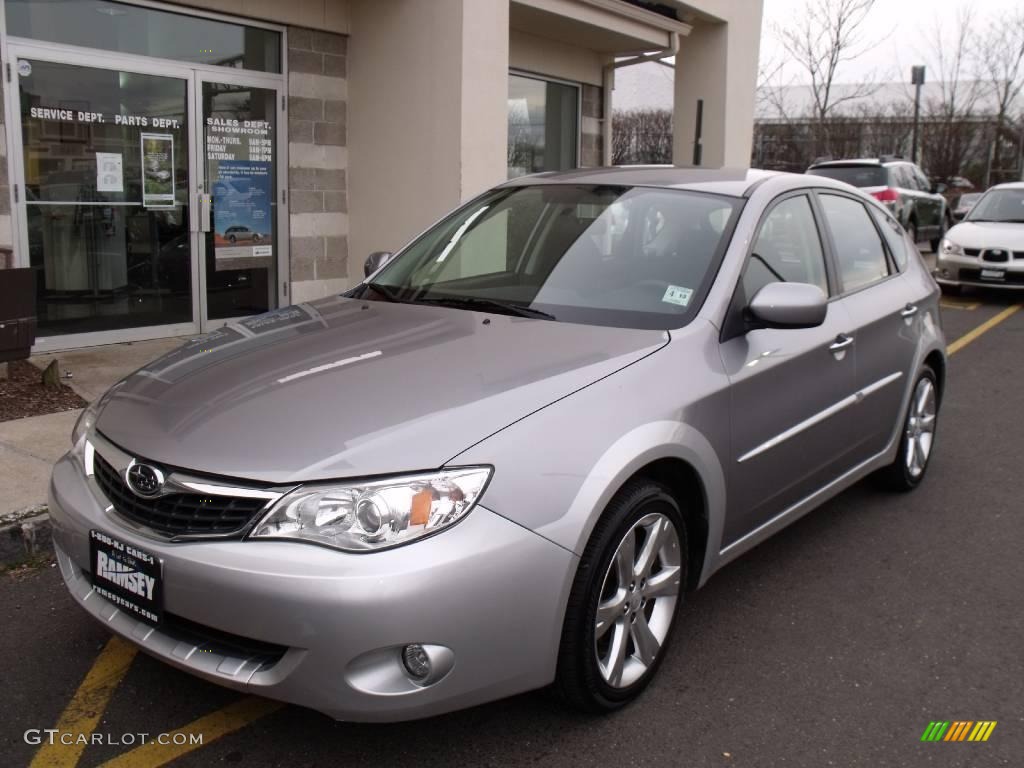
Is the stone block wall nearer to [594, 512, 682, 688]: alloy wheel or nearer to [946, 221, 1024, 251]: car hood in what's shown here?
[594, 512, 682, 688]: alloy wheel

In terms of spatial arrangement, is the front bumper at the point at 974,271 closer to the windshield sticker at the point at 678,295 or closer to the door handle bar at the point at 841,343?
the door handle bar at the point at 841,343

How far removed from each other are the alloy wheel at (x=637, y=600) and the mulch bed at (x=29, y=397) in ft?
14.1

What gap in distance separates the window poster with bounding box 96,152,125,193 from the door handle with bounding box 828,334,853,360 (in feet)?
20.2

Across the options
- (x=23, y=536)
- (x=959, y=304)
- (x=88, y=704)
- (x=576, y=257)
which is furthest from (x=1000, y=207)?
(x=88, y=704)

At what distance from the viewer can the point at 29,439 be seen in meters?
5.41

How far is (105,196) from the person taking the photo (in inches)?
314

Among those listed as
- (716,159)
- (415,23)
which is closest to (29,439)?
(415,23)

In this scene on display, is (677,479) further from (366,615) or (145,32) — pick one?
(145,32)

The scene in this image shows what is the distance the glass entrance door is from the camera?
8.69 metres

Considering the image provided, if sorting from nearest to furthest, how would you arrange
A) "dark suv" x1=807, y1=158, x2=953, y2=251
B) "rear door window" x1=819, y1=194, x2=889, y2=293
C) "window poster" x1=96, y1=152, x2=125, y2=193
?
1. "rear door window" x1=819, y1=194, x2=889, y2=293
2. "window poster" x1=96, y1=152, x2=125, y2=193
3. "dark suv" x1=807, y1=158, x2=953, y2=251

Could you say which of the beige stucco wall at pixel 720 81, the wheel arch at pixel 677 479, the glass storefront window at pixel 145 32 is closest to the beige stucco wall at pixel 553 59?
the beige stucco wall at pixel 720 81

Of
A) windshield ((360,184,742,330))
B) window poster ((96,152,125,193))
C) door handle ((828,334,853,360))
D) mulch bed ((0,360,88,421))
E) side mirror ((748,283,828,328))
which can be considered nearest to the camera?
side mirror ((748,283,828,328))

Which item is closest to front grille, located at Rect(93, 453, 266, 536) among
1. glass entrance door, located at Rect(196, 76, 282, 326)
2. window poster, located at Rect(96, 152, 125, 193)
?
window poster, located at Rect(96, 152, 125, 193)

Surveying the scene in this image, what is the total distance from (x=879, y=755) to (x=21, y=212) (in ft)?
22.9
